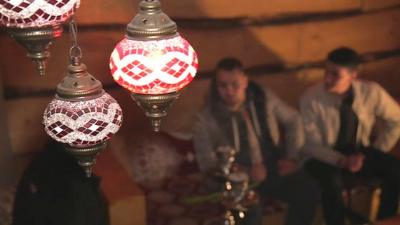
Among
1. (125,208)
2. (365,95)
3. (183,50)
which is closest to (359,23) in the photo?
(365,95)

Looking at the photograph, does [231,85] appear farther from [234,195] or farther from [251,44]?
[234,195]

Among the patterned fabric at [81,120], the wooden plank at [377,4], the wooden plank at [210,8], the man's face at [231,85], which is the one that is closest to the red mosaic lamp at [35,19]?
the patterned fabric at [81,120]

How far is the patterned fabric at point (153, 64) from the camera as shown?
132 centimetres

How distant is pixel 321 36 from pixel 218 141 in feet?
4.56

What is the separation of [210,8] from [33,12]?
2661mm

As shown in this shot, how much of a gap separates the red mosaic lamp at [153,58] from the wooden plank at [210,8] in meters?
2.02

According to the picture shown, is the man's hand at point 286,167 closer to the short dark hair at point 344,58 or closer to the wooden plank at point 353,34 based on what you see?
the short dark hair at point 344,58

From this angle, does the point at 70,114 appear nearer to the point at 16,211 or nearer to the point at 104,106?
the point at 104,106

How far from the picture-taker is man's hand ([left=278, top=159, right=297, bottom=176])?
366 cm

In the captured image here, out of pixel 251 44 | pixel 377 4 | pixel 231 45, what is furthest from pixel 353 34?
pixel 231 45

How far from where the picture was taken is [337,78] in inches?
142

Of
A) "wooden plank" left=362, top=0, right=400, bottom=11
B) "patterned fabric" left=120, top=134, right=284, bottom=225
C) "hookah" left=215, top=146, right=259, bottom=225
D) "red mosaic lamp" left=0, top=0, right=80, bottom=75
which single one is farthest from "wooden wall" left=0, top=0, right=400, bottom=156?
"red mosaic lamp" left=0, top=0, right=80, bottom=75

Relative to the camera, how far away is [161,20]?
1.33 m

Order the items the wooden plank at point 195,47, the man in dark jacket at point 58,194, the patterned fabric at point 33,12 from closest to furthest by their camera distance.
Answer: the patterned fabric at point 33,12
the man in dark jacket at point 58,194
the wooden plank at point 195,47
